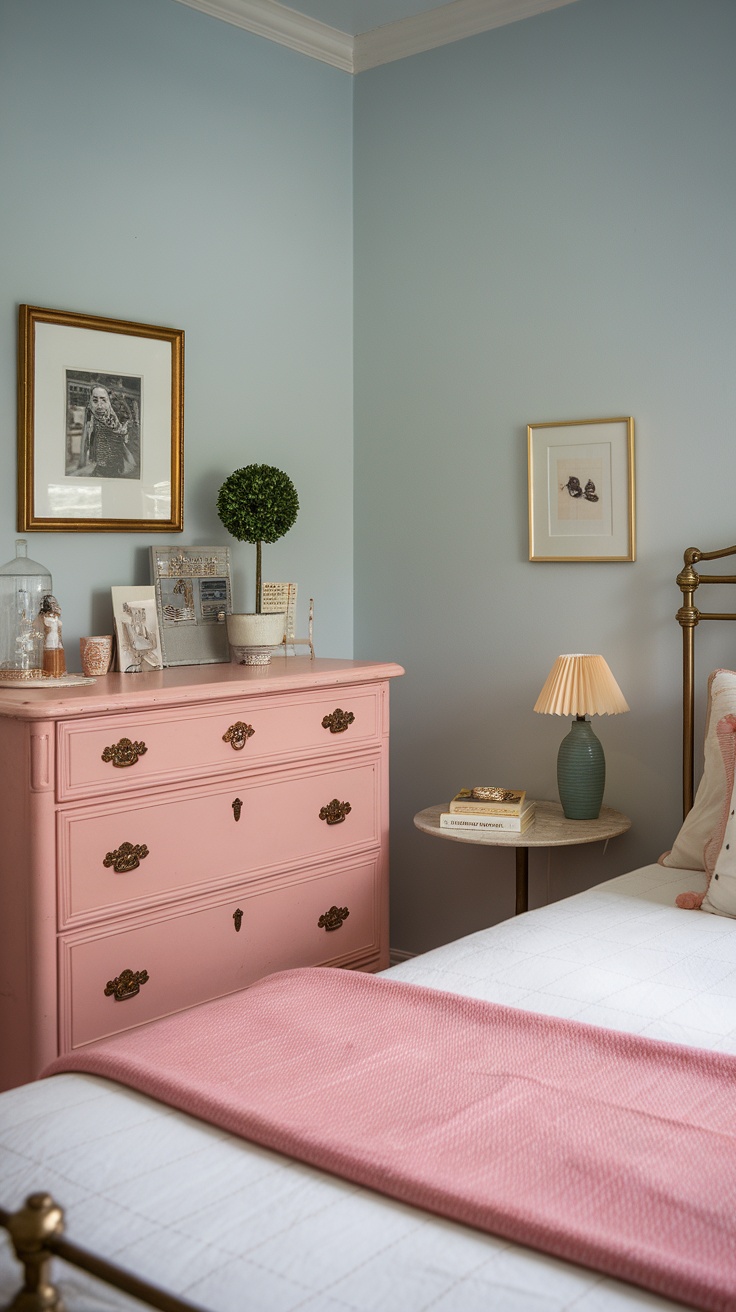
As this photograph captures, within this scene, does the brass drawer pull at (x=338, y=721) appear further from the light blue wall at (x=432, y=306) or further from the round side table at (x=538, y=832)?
the light blue wall at (x=432, y=306)

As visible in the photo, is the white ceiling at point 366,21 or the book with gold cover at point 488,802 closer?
the book with gold cover at point 488,802

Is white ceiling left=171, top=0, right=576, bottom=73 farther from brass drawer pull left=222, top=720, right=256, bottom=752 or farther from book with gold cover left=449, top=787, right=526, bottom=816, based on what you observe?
book with gold cover left=449, top=787, right=526, bottom=816

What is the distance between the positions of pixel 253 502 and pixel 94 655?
0.64m

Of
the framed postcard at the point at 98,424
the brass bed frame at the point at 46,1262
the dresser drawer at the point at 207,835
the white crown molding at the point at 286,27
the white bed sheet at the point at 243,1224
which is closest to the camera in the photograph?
the brass bed frame at the point at 46,1262

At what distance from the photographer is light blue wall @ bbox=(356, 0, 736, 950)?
120 inches

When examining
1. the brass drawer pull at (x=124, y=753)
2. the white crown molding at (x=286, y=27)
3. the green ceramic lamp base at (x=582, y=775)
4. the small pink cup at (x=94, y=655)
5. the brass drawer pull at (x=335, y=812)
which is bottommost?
the brass drawer pull at (x=335, y=812)

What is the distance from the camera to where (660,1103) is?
1.38 m

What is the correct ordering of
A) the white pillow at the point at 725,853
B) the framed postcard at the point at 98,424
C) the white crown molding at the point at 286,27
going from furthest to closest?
1. the white crown molding at the point at 286,27
2. the framed postcard at the point at 98,424
3. the white pillow at the point at 725,853

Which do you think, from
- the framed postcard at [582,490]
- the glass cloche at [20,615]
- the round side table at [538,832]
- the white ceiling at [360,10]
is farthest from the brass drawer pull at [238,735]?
the white ceiling at [360,10]

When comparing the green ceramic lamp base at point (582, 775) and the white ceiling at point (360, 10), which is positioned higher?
the white ceiling at point (360, 10)

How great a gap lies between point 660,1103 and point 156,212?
2663mm

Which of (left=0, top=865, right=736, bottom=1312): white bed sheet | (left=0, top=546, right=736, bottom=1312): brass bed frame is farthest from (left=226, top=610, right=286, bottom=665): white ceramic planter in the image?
(left=0, top=546, right=736, bottom=1312): brass bed frame

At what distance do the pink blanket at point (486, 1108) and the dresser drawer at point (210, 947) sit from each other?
0.78 meters

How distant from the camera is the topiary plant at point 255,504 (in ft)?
10.4
